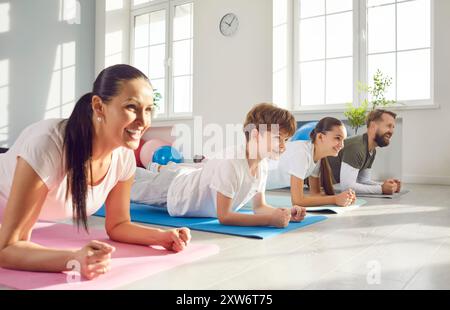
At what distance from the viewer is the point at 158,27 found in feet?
20.9

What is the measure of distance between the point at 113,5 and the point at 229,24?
88.4 inches

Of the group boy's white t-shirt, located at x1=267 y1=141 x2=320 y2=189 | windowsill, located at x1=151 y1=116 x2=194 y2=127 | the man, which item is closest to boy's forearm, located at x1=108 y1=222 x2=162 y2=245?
boy's white t-shirt, located at x1=267 y1=141 x2=320 y2=189

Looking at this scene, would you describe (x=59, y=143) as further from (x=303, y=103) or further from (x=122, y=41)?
(x=122, y=41)

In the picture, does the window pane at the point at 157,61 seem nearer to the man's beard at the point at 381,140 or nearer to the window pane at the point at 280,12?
the window pane at the point at 280,12

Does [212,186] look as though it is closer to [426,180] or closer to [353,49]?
[426,180]

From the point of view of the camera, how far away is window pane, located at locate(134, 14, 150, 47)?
651cm

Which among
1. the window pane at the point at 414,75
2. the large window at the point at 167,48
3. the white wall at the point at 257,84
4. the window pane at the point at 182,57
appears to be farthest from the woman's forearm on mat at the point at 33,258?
the window pane at the point at 182,57

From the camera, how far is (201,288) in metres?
1.00

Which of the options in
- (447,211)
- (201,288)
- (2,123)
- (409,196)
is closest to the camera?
(201,288)

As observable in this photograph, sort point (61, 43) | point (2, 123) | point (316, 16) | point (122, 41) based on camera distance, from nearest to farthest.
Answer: point (316, 16)
point (2, 123)
point (61, 43)
point (122, 41)

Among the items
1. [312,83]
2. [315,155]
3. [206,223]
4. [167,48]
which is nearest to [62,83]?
[167,48]

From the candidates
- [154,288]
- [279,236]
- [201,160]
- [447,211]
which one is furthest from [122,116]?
[201,160]

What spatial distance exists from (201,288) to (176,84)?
17.7 feet

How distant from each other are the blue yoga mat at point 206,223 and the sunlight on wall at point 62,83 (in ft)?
13.8
